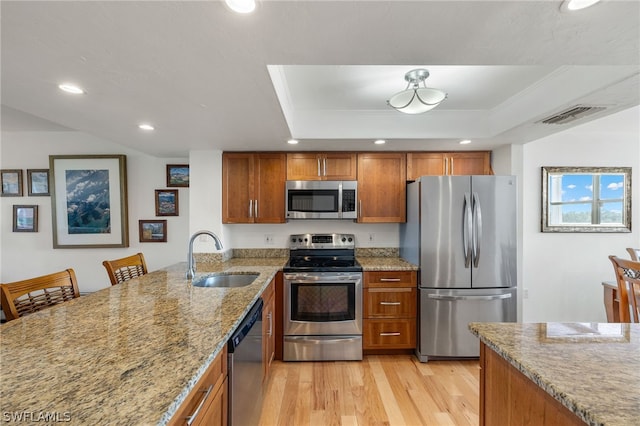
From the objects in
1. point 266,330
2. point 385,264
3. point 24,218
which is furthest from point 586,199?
point 24,218

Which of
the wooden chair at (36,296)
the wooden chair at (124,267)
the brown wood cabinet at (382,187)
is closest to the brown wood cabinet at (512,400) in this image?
the brown wood cabinet at (382,187)

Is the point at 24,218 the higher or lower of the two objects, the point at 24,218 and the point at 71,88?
the lower

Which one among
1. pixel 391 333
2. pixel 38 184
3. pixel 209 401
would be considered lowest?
pixel 391 333

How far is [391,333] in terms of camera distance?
2674 millimetres

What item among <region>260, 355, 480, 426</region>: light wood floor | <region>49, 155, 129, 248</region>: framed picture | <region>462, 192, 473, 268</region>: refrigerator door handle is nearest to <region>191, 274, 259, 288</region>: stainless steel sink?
<region>260, 355, 480, 426</region>: light wood floor

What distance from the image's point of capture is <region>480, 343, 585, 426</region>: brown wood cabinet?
78cm

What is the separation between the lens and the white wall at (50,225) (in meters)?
3.28

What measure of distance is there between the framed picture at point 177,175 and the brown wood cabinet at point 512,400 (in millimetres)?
3436

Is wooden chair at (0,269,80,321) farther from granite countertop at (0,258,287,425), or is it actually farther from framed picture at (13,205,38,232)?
framed picture at (13,205,38,232)

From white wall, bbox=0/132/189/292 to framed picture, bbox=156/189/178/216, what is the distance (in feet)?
0.20

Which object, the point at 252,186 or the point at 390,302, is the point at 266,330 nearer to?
the point at 390,302

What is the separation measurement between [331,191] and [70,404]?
2493 millimetres

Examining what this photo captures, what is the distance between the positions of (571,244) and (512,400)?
128 inches

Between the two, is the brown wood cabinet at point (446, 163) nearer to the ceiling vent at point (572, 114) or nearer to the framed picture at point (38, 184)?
the ceiling vent at point (572, 114)
